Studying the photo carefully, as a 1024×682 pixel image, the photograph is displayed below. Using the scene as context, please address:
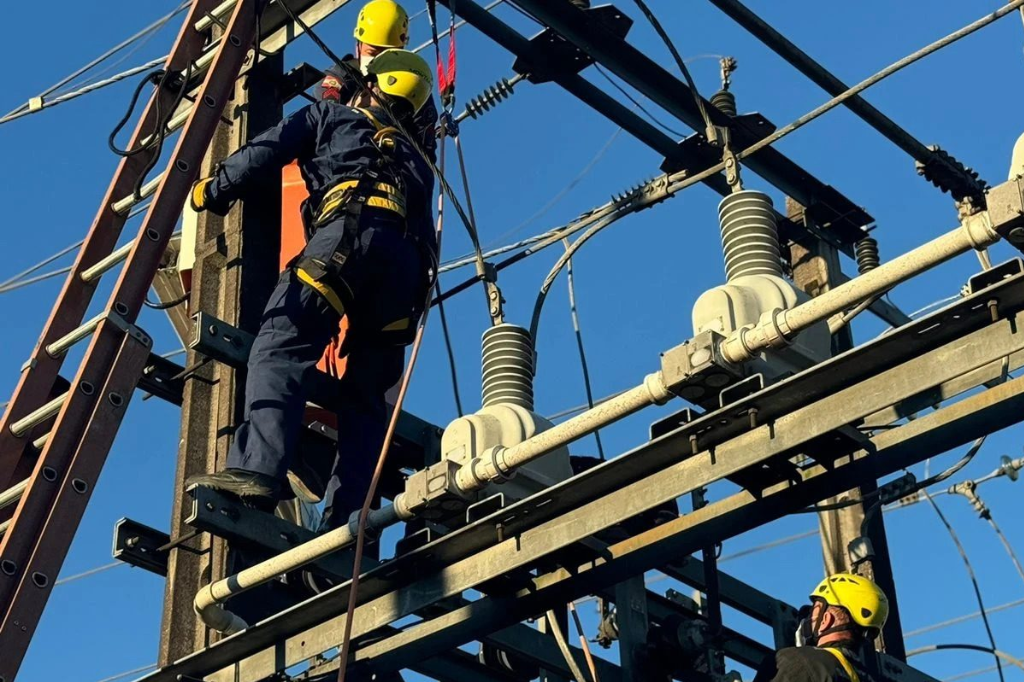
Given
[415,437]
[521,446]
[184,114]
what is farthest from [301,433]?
[521,446]

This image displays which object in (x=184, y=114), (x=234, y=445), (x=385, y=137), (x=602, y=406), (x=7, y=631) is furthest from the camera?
(x=184, y=114)

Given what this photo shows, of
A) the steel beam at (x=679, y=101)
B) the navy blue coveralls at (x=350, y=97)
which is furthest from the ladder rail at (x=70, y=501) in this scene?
the steel beam at (x=679, y=101)

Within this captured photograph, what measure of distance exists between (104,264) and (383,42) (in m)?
1.60

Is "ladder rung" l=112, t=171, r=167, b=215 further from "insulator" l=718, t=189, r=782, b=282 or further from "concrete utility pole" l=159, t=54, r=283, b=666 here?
"insulator" l=718, t=189, r=782, b=282

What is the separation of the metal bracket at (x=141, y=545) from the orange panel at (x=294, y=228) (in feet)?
3.35

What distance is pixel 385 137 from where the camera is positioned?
7625 millimetres

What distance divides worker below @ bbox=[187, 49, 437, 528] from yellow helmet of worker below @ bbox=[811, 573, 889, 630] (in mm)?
1857

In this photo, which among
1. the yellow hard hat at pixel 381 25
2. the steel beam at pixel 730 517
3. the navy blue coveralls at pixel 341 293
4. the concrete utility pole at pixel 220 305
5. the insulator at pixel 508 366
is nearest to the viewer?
the steel beam at pixel 730 517

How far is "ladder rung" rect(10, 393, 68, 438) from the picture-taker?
277 inches

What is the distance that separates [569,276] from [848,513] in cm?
181

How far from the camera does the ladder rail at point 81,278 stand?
730 centimetres

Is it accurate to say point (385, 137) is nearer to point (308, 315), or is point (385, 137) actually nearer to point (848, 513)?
point (308, 315)

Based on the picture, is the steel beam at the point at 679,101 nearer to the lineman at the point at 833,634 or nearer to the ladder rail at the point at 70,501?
the ladder rail at the point at 70,501

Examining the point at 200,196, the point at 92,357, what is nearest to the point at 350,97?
the point at 200,196
